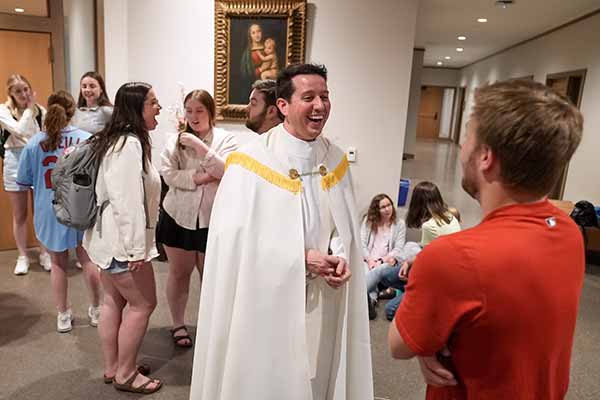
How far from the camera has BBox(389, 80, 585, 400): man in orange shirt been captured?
2.55 ft

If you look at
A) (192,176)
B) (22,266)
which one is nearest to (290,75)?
(192,176)

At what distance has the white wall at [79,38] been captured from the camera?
4512 millimetres

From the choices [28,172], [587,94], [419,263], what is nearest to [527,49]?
[587,94]

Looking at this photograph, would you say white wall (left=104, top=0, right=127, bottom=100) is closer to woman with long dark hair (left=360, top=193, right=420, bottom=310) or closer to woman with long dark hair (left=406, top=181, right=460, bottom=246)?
woman with long dark hair (left=360, top=193, right=420, bottom=310)

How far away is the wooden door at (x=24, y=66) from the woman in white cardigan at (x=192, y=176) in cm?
249

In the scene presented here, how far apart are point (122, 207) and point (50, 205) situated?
1.28 m

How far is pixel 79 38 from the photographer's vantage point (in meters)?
4.57

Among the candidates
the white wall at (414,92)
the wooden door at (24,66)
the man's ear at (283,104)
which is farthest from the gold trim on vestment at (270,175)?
the white wall at (414,92)

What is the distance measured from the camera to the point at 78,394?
7.68 ft

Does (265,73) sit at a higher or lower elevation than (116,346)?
higher

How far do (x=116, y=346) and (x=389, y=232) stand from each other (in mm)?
2190

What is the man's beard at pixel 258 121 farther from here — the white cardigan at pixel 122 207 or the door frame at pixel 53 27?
the door frame at pixel 53 27

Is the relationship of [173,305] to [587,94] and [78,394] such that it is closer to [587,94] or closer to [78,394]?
[78,394]

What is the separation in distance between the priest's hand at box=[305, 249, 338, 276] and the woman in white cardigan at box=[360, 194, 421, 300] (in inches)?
80.7
